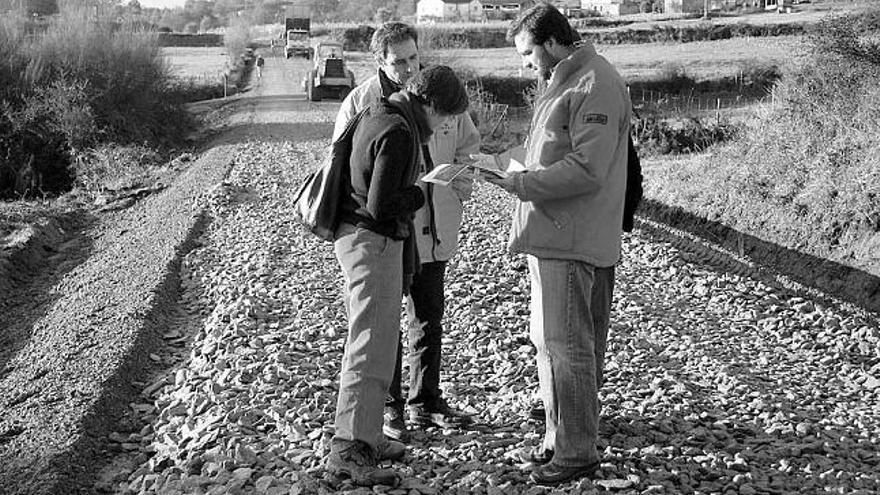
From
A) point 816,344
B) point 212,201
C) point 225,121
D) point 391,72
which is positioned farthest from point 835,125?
point 225,121

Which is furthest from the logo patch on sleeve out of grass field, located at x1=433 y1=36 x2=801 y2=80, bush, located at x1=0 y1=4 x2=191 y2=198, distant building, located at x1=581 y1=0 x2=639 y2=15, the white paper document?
distant building, located at x1=581 y1=0 x2=639 y2=15

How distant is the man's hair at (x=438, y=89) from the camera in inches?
173

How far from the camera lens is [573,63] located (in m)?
4.28

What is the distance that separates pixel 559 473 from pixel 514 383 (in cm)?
190

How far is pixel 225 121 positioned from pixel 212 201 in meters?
15.0

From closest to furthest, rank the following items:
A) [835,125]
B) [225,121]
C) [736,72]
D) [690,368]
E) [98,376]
Answer: [690,368], [98,376], [835,125], [225,121], [736,72]

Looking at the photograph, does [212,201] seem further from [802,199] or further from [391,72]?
[391,72]

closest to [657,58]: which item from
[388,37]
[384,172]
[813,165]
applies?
[813,165]

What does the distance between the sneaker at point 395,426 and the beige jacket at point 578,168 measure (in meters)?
1.26

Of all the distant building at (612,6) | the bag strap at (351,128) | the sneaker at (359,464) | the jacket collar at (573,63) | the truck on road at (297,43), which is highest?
the distant building at (612,6)

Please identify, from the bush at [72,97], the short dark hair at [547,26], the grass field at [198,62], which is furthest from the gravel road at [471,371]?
the grass field at [198,62]

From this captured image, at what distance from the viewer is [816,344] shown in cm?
825

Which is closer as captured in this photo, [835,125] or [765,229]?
[765,229]

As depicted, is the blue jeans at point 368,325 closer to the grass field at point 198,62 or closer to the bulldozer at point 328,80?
the bulldozer at point 328,80
